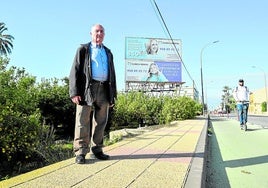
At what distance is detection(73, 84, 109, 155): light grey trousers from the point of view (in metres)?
4.98

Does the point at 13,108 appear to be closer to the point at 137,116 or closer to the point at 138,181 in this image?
the point at 138,181

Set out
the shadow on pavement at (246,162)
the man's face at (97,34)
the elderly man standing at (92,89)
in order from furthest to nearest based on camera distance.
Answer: the shadow on pavement at (246,162)
the man's face at (97,34)
the elderly man standing at (92,89)

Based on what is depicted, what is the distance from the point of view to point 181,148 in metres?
6.48

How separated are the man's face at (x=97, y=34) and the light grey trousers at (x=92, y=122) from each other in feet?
2.04

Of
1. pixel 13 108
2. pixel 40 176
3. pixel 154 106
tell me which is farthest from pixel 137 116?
pixel 40 176

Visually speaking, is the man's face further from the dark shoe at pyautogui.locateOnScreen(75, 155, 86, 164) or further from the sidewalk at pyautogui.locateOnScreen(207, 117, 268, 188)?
the sidewalk at pyautogui.locateOnScreen(207, 117, 268, 188)

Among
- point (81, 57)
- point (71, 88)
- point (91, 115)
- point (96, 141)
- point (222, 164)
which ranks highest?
point (81, 57)

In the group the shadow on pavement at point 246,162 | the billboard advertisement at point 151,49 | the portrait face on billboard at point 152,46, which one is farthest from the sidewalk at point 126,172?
the portrait face on billboard at point 152,46

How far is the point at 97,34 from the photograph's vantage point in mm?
5105

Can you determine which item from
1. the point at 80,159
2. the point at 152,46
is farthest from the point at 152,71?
the point at 80,159

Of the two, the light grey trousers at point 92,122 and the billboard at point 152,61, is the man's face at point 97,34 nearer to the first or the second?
the light grey trousers at point 92,122

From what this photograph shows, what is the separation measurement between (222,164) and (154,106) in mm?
13565

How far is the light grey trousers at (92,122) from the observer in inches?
196

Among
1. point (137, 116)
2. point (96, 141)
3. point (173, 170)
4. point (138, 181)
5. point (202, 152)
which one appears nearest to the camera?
point (138, 181)
